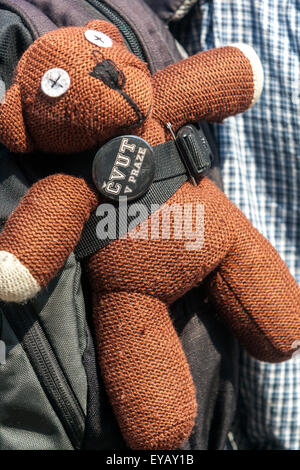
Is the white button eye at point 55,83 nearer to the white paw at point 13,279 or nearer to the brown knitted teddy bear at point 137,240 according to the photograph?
the brown knitted teddy bear at point 137,240

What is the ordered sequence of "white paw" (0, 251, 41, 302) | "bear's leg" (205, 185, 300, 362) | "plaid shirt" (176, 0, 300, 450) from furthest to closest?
"plaid shirt" (176, 0, 300, 450), "bear's leg" (205, 185, 300, 362), "white paw" (0, 251, 41, 302)

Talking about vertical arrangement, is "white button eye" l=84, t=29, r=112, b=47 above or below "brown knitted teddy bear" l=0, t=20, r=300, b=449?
above

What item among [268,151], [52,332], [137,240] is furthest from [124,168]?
[268,151]

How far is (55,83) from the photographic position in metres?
0.43

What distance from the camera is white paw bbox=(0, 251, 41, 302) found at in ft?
1.41

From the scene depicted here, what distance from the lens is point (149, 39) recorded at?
61cm

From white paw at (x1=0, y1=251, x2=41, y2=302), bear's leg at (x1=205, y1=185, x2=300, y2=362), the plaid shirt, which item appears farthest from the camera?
the plaid shirt

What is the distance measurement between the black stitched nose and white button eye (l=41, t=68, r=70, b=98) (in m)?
0.03

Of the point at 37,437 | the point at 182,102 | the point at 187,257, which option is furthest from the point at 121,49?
the point at 37,437

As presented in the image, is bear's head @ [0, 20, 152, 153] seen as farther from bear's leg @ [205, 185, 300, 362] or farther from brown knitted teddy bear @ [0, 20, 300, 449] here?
bear's leg @ [205, 185, 300, 362]

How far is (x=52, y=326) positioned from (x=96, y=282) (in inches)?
2.9

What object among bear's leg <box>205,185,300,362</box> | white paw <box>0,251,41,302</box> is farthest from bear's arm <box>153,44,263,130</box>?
white paw <box>0,251,41,302</box>

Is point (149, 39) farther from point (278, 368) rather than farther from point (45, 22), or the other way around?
point (278, 368)
